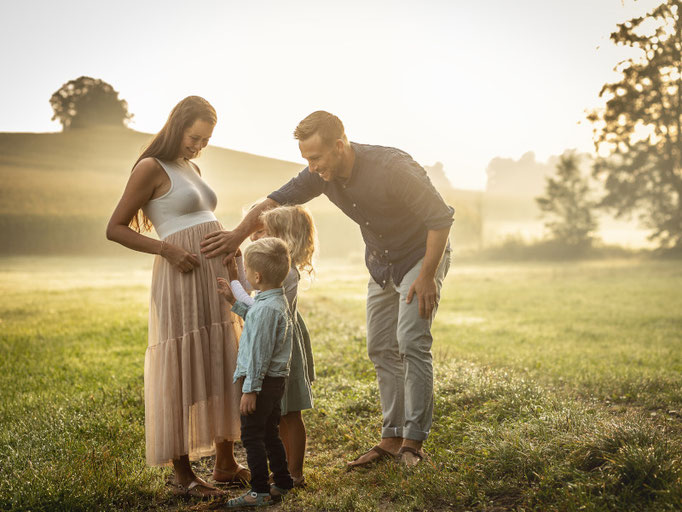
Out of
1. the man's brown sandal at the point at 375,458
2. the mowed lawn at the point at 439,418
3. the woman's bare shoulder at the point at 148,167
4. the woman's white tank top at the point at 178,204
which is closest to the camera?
the mowed lawn at the point at 439,418

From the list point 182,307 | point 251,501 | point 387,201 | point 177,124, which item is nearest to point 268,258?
point 182,307

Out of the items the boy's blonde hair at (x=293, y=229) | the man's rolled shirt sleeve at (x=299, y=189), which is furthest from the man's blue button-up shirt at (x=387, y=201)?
the boy's blonde hair at (x=293, y=229)

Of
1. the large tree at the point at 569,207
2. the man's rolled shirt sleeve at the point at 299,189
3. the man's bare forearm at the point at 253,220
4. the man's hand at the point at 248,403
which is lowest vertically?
the man's hand at the point at 248,403

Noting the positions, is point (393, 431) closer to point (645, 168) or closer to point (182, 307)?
point (182, 307)

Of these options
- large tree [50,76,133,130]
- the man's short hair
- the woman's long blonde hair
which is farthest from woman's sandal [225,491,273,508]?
large tree [50,76,133,130]

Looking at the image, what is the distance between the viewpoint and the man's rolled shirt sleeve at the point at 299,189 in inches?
175

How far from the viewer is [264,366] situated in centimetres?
366

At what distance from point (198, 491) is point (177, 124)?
2.37m

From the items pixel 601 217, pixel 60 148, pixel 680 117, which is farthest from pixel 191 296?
pixel 601 217

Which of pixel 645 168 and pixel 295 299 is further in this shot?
pixel 645 168

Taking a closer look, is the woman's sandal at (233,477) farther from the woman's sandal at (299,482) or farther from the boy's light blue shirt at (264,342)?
the boy's light blue shirt at (264,342)

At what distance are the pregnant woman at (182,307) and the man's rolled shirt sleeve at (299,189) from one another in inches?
21.0

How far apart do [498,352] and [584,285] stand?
13.7 meters

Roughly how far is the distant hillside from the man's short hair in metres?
5.78
